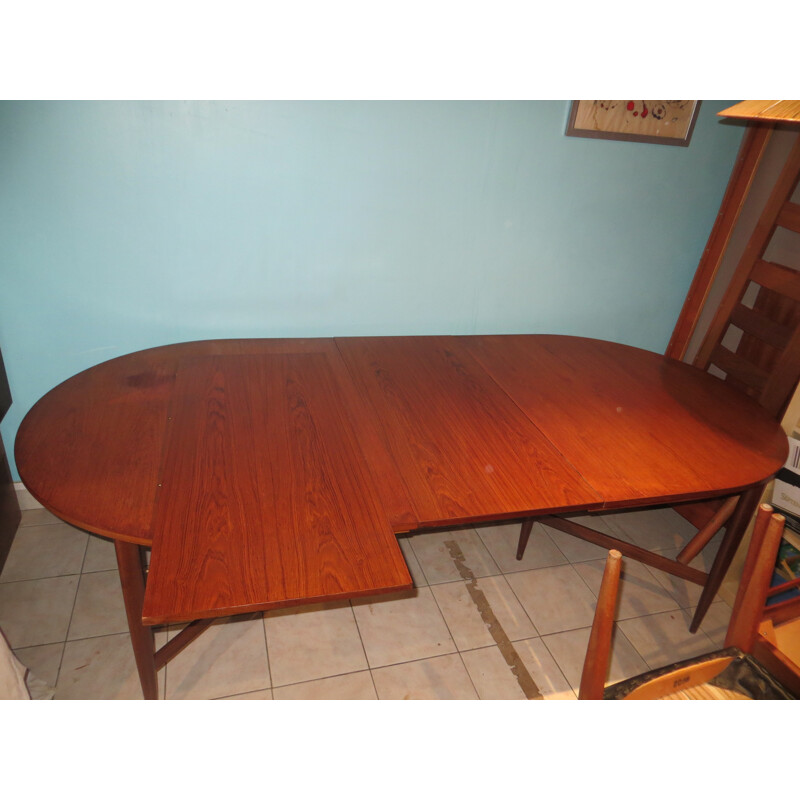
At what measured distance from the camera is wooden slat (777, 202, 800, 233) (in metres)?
2.39

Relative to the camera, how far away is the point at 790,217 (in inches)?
95.3

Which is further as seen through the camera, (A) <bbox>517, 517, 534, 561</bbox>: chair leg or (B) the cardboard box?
(A) <bbox>517, 517, 534, 561</bbox>: chair leg

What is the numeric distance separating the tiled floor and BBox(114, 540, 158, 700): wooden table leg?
0.81ft

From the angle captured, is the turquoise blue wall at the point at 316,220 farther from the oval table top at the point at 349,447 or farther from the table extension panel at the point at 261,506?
the table extension panel at the point at 261,506

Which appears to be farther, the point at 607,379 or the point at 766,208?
the point at 766,208

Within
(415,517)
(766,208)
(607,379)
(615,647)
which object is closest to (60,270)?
(415,517)

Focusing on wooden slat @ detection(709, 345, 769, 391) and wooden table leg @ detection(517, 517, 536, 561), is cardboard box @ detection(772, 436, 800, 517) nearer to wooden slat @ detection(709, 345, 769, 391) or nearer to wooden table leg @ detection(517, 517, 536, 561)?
wooden slat @ detection(709, 345, 769, 391)

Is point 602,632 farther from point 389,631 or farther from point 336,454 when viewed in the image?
point 389,631

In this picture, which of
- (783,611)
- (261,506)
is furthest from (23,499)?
(783,611)

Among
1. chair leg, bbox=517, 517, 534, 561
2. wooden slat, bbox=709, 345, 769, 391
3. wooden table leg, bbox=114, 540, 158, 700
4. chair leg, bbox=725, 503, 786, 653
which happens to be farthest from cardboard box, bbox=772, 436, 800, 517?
wooden table leg, bbox=114, 540, 158, 700

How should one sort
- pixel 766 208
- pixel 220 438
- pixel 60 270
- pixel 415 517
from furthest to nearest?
pixel 766 208
pixel 60 270
pixel 220 438
pixel 415 517

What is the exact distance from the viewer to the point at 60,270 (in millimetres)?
2088
